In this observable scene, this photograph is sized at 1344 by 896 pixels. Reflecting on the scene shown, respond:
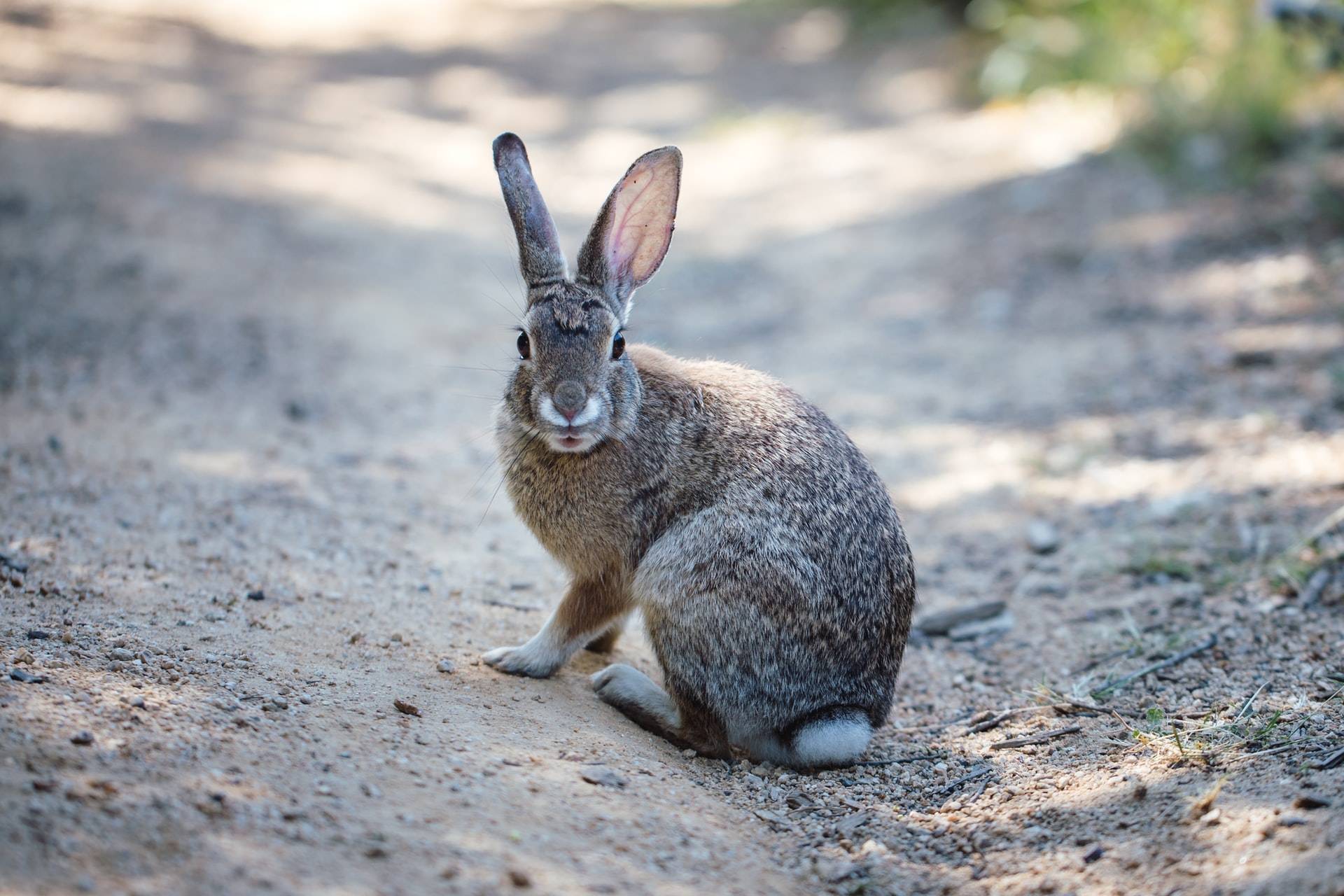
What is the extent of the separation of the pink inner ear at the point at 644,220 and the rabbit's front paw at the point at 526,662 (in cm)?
159

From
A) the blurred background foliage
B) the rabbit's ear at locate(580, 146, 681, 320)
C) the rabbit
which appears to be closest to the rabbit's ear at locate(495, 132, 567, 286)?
the rabbit

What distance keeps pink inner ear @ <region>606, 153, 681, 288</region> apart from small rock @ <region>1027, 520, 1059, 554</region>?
2842mm

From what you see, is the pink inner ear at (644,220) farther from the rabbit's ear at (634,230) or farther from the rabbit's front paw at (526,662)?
the rabbit's front paw at (526,662)

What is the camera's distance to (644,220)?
4.83m

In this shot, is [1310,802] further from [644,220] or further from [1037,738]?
[644,220]

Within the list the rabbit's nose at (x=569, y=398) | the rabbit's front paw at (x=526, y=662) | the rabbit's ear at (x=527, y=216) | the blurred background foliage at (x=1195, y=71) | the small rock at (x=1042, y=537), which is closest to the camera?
the rabbit's nose at (x=569, y=398)

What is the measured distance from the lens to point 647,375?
4.78 metres

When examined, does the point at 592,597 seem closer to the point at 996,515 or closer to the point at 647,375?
the point at 647,375

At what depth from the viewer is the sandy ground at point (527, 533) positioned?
338cm

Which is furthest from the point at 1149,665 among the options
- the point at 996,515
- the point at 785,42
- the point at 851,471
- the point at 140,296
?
the point at 785,42

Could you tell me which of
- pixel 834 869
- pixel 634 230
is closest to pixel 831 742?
pixel 834 869

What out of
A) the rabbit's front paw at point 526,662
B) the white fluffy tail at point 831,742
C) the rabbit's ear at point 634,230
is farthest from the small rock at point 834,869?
the rabbit's ear at point 634,230

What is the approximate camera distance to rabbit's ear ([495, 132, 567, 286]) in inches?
186

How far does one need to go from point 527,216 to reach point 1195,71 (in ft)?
31.0
